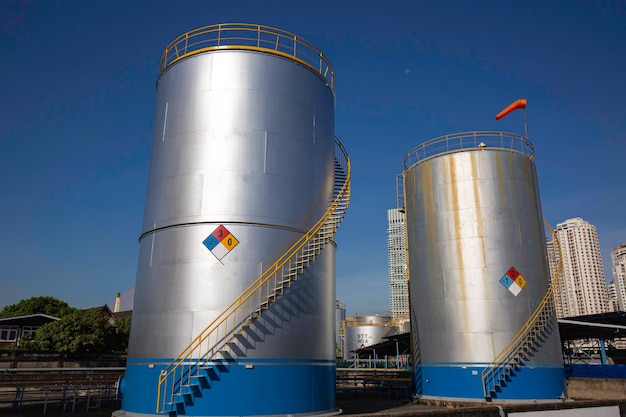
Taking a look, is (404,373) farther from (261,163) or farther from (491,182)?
(261,163)

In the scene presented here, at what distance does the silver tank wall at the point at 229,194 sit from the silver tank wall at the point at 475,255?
8.39m

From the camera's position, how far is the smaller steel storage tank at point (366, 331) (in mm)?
63094

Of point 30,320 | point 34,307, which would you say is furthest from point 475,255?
point 34,307

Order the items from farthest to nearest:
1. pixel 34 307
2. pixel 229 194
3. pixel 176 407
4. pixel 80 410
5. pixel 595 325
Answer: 1. pixel 34 307
2. pixel 595 325
3. pixel 80 410
4. pixel 229 194
5. pixel 176 407

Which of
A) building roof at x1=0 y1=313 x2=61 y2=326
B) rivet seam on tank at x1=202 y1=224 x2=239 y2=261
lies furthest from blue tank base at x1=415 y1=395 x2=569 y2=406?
building roof at x1=0 y1=313 x2=61 y2=326

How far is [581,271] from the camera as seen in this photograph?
178 m

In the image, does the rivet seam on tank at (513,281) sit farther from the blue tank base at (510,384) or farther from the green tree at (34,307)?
the green tree at (34,307)

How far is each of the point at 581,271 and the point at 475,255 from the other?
181 meters

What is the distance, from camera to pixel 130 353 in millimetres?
15852

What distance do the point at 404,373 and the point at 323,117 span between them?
22403 millimetres

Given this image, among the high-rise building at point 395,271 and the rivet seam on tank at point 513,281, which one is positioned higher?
the high-rise building at point 395,271

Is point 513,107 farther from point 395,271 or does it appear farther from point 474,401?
point 395,271

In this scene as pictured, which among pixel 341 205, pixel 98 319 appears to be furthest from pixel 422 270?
pixel 98 319

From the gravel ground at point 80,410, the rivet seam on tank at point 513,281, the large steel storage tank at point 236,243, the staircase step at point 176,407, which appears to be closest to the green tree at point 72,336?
the gravel ground at point 80,410
